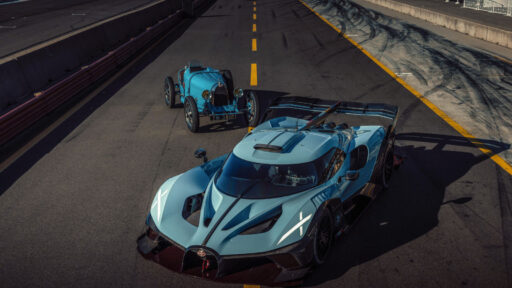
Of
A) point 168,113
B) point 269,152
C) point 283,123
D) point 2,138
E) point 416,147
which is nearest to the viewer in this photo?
point 269,152

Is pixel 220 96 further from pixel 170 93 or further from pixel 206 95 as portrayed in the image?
pixel 170 93

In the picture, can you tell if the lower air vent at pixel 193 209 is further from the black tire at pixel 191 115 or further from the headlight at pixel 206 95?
the headlight at pixel 206 95

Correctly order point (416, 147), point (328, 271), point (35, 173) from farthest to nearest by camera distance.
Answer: point (416, 147) → point (35, 173) → point (328, 271)

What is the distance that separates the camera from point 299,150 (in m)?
5.99

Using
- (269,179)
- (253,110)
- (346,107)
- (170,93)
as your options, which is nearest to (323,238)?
(269,179)

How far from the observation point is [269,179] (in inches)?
222

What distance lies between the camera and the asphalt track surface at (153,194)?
18.1 feet

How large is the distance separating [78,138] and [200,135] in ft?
9.02

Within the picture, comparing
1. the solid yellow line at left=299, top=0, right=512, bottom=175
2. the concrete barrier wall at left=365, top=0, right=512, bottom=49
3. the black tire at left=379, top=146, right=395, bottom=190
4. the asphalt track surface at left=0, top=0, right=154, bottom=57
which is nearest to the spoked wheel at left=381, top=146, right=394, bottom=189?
the black tire at left=379, top=146, right=395, bottom=190

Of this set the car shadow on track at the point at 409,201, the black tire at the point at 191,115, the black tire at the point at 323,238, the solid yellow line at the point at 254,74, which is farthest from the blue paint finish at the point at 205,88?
the black tire at the point at 323,238

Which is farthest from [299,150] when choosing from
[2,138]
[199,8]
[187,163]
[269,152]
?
[199,8]

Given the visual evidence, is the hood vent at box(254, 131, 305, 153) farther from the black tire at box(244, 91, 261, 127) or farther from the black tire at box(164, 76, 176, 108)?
the black tire at box(164, 76, 176, 108)

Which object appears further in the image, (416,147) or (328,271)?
(416,147)

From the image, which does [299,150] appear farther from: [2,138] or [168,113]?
[2,138]
